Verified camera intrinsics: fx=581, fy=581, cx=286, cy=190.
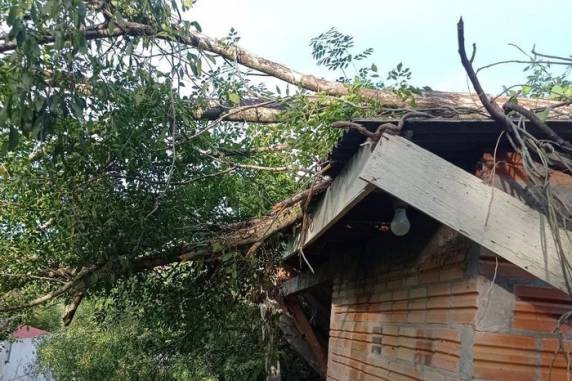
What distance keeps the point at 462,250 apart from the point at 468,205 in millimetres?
531

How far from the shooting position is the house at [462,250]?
224 centimetres

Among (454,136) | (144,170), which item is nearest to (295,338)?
(144,170)

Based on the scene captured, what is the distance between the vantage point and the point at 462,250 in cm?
272

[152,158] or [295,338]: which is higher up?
[152,158]

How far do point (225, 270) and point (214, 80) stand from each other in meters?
2.04

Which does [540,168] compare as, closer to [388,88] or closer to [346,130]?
[346,130]

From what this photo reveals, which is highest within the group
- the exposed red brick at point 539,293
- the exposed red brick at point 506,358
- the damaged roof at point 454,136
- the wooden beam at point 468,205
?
the damaged roof at point 454,136

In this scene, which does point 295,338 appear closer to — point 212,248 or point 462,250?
point 212,248

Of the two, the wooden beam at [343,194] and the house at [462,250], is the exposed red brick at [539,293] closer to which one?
the house at [462,250]

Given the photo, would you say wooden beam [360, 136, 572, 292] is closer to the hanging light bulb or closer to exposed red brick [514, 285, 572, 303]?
exposed red brick [514, 285, 572, 303]

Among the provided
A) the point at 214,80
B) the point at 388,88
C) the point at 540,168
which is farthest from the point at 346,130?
the point at 214,80

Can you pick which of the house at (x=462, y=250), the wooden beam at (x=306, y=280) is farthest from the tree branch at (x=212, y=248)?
the house at (x=462, y=250)

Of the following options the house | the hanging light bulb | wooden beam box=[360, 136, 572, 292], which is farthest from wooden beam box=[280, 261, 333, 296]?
wooden beam box=[360, 136, 572, 292]

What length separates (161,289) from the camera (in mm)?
7070
